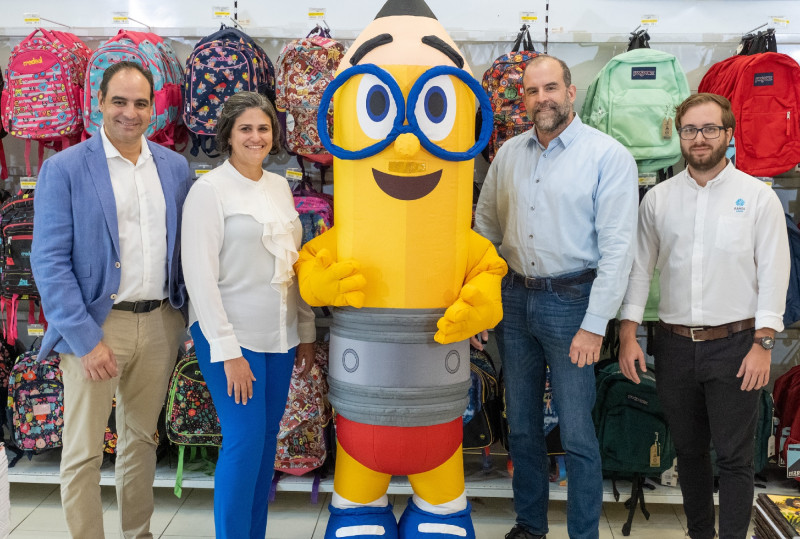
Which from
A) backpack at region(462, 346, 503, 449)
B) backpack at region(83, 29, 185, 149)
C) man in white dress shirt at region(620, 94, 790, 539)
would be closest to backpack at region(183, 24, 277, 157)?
backpack at region(83, 29, 185, 149)

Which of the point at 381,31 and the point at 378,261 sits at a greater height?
the point at 381,31

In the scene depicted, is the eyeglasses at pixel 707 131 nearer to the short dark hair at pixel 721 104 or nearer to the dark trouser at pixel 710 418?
the short dark hair at pixel 721 104

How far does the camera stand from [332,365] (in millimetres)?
2188

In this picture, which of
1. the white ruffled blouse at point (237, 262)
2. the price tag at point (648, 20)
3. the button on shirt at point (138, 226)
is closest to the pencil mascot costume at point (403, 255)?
the white ruffled blouse at point (237, 262)

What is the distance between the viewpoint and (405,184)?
2002 mm

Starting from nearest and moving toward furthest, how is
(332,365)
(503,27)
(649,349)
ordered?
(332,365) < (649,349) < (503,27)

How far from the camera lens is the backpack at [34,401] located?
3045 millimetres

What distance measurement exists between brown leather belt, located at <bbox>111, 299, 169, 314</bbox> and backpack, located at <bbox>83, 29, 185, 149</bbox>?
964mm

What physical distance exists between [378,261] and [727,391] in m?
1.30

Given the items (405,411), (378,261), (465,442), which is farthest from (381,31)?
Result: (465,442)

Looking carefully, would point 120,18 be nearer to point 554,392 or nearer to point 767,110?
point 554,392

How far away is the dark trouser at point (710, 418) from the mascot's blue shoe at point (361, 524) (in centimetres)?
111

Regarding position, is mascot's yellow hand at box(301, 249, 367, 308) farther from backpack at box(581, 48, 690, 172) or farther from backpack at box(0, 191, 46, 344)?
backpack at box(0, 191, 46, 344)

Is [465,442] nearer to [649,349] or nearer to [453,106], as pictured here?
[649,349]
